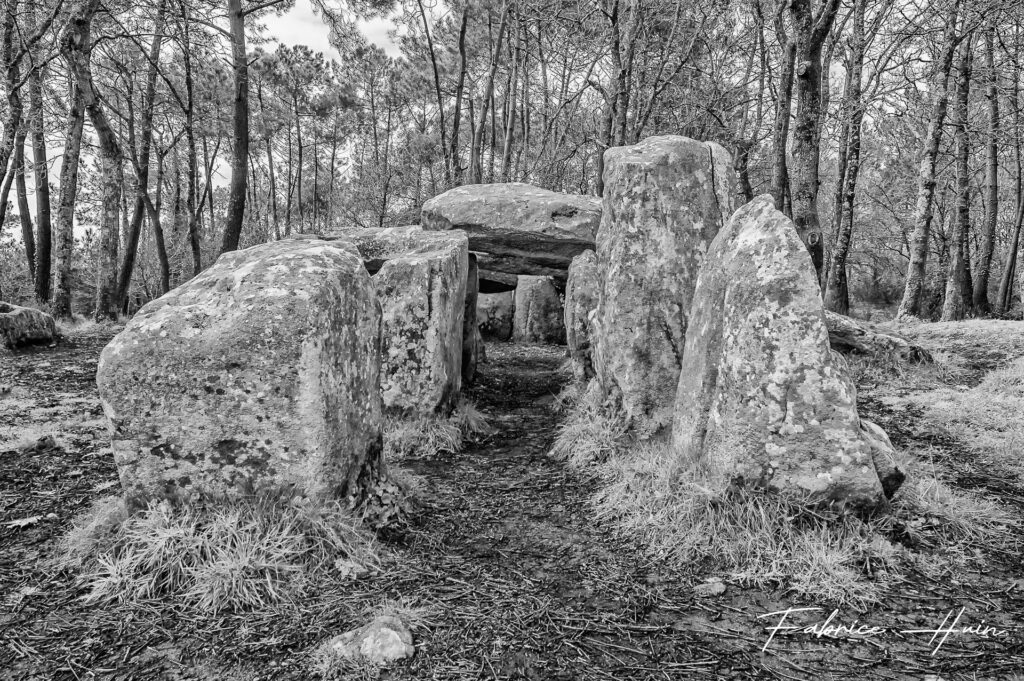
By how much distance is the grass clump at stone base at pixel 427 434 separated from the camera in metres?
5.34

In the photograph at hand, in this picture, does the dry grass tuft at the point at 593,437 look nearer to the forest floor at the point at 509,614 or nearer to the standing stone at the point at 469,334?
the forest floor at the point at 509,614

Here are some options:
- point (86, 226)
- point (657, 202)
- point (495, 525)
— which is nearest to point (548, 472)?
point (495, 525)

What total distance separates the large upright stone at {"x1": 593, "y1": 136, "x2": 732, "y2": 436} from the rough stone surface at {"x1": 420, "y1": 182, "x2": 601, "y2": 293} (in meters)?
4.14

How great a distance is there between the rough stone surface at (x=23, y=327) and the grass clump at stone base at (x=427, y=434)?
583 cm

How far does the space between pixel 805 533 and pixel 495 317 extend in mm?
9399

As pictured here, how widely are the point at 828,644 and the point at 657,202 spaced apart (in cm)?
359

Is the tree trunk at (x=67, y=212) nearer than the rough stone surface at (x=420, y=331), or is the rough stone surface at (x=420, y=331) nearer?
the rough stone surface at (x=420, y=331)

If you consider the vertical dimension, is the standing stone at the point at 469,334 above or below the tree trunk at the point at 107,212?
below

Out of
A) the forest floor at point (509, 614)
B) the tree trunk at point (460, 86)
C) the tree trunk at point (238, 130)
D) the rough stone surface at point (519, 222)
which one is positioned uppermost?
the tree trunk at point (460, 86)

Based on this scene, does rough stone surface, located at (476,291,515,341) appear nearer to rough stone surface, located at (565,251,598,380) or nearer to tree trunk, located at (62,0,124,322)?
rough stone surface, located at (565,251,598,380)

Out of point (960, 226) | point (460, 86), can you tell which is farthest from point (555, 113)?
point (960, 226)

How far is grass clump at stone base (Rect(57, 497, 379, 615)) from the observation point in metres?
2.80

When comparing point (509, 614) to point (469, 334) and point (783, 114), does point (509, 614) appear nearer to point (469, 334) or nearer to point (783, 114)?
point (469, 334)

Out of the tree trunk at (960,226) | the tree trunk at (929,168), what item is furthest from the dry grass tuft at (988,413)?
the tree trunk at (960,226)
